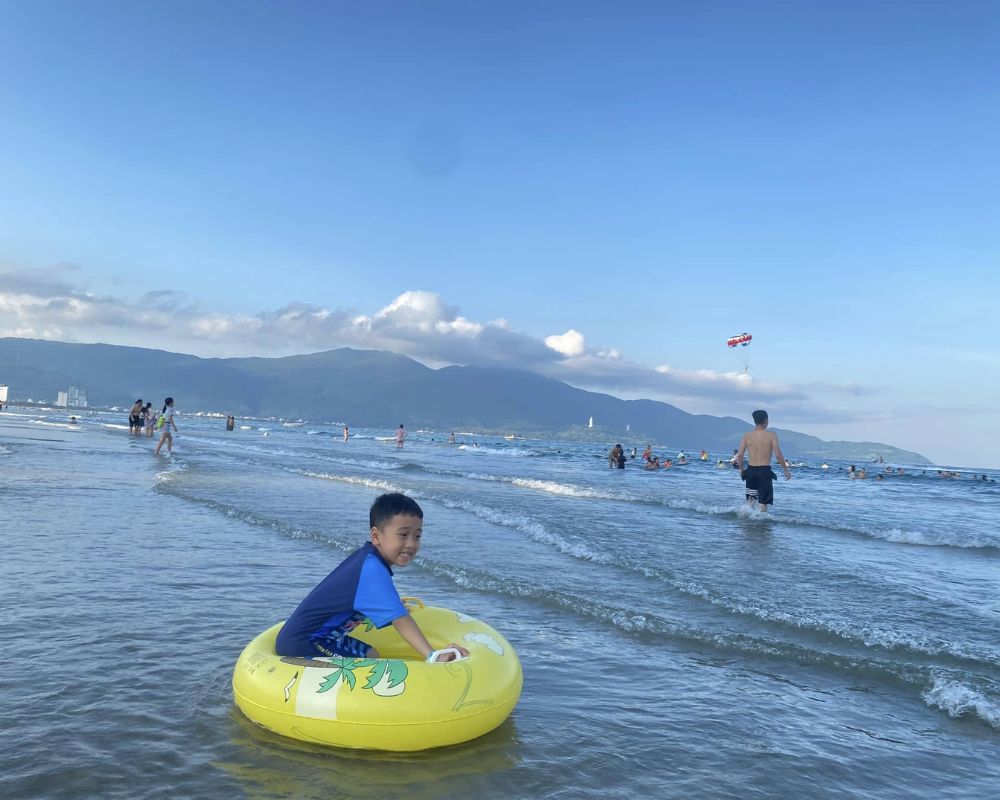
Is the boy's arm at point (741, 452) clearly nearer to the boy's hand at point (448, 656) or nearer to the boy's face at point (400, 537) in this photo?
the boy's hand at point (448, 656)

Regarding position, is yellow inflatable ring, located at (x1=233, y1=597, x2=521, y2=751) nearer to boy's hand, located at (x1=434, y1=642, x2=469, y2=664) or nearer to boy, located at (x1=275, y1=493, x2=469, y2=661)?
boy's hand, located at (x1=434, y1=642, x2=469, y2=664)

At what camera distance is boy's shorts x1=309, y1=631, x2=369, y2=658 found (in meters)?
4.23

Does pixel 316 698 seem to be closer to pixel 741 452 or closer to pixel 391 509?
pixel 391 509

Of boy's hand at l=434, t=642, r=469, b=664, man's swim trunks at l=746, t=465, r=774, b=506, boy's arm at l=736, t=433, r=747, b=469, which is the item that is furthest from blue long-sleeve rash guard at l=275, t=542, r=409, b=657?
man's swim trunks at l=746, t=465, r=774, b=506

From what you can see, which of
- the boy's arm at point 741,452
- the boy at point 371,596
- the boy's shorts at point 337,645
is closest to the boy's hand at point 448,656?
the boy at point 371,596

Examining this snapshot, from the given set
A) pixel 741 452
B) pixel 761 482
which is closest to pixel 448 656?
pixel 741 452

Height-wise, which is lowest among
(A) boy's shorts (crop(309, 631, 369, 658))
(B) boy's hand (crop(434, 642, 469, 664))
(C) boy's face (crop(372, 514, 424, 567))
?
(A) boy's shorts (crop(309, 631, 369, 658))

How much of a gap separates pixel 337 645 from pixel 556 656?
181 cm

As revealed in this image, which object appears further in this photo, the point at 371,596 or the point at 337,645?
the point at 337,645

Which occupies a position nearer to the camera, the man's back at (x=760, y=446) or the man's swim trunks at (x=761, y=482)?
the man's back at (x=760, y=446)

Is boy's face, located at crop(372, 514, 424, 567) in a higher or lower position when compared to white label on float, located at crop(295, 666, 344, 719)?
higher

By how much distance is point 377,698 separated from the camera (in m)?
3.64

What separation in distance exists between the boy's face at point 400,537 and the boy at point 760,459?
1141 centimetres

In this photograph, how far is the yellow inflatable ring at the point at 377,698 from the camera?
143 inches
